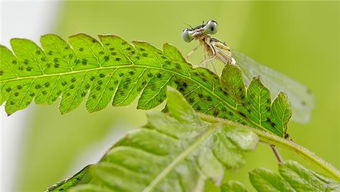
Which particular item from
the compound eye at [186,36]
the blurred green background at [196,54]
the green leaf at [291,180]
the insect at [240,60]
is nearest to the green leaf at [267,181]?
the green leaf at [291,180]

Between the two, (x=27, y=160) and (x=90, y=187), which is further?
(x=27, y=160)

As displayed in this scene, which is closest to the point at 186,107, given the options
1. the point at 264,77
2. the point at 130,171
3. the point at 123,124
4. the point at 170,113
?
the point at 170,113

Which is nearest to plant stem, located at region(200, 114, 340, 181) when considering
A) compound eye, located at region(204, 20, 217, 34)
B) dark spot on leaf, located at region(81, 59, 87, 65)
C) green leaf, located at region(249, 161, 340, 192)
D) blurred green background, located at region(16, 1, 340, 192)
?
green leaf, located at region(249, 161, 340, 192)

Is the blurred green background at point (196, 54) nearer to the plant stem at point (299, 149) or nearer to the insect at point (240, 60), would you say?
the insect at point (240, 60)

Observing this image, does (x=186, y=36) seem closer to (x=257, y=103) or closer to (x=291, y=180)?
(x=257, y=103)

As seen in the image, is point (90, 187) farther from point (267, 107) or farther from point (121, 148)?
point (267, 107)

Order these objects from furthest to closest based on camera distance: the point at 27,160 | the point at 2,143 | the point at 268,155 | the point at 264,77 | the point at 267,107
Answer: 1. the point at 2,143
2. the point at 27,160
3. the point at 268,155
4. the point at 264,77
5. the point at 267,107

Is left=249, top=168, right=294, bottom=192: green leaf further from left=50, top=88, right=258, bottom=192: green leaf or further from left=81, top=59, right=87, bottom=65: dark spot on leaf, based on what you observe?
left=81, top=59, right=87, bottom=65: dark spot on leaf
